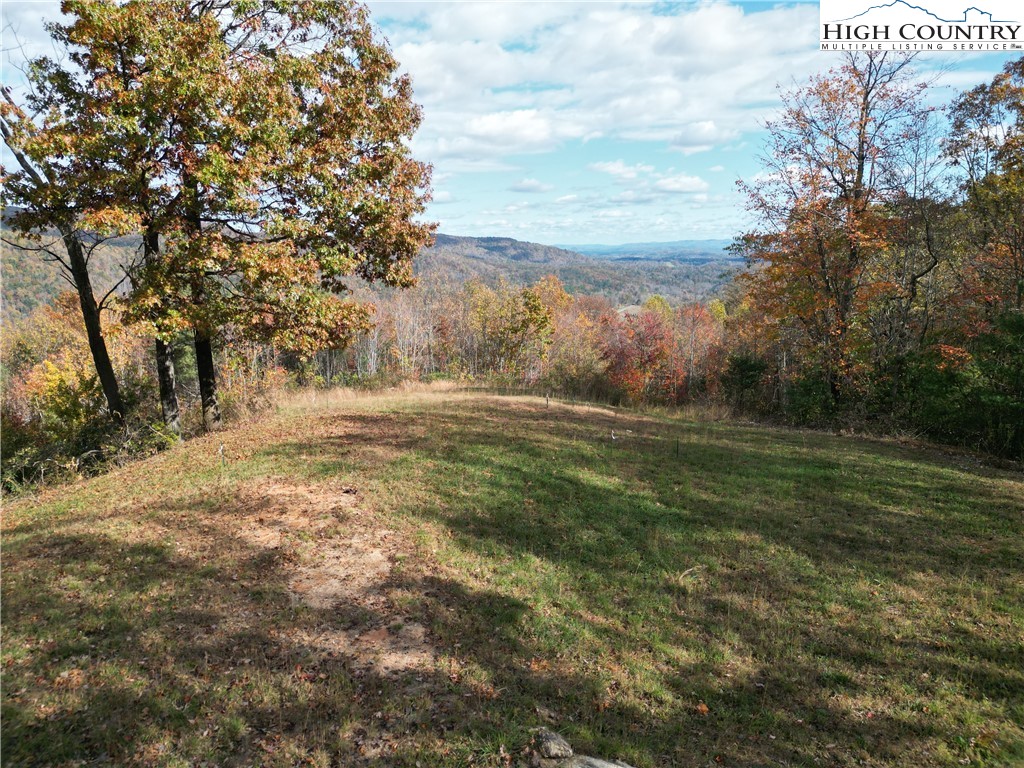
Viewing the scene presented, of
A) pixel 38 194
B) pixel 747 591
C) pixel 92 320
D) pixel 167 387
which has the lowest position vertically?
pixel 747 591

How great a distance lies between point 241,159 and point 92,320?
470 centimetres

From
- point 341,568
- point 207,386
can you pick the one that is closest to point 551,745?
point 341,568

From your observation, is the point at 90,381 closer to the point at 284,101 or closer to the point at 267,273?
the point at 267,273

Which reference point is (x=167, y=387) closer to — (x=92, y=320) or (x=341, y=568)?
(x=92, y=320)

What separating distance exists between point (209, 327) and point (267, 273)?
1.67 m

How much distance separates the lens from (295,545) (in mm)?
6148

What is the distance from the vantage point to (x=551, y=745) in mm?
3535

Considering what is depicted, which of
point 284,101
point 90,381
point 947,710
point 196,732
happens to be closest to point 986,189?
point 947,710

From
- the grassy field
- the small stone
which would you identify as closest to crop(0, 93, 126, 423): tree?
the grassy field

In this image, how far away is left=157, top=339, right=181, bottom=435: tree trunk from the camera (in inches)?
448

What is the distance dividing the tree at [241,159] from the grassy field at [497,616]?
3.36m

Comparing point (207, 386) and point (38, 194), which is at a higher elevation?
point (38, 194)

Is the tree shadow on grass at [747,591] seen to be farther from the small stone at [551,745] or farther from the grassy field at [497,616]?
the small stone at [551,745]

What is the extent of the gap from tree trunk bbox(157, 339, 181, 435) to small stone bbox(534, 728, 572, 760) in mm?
10858
